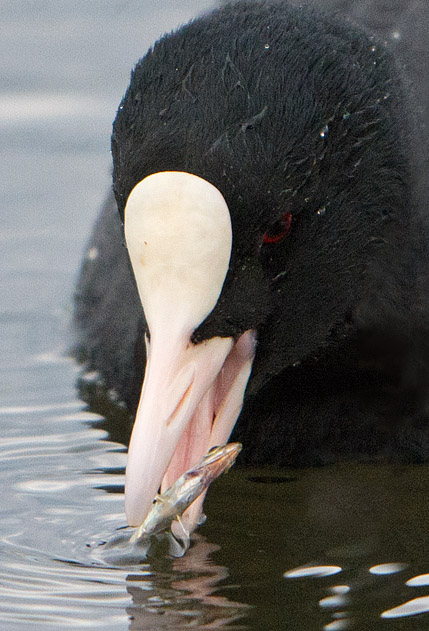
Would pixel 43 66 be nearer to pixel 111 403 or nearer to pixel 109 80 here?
pixel 109 80

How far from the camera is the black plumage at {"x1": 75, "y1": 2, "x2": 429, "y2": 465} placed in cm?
396

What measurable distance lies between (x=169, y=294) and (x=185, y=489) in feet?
1.71

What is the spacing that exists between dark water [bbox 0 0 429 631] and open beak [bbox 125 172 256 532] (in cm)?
43

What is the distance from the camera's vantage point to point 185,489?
4.20m

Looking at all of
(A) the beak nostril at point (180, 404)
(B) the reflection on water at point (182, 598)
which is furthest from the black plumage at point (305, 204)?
(B) the reflection on water at point (182, 598)

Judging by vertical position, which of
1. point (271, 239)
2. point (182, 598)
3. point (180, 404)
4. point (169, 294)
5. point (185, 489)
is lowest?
point (182, 598)

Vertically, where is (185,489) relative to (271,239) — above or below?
below

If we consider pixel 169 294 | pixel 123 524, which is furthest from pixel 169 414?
pixel 123 524

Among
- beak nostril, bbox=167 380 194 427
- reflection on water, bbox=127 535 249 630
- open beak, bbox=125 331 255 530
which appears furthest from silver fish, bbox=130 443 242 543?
beak nostril, bbox=167 380 194 427

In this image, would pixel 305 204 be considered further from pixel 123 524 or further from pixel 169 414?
pixel 123 524

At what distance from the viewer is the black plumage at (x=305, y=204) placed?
396 cm

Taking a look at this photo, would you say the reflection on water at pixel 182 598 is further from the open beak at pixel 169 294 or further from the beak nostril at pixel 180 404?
the beak nostril at pixel 180 404

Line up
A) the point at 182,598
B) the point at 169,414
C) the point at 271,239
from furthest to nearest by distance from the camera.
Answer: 1. the point at 182,598
2. the point at 271,239
3. the point at 169,414

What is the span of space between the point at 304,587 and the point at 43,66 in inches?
154
